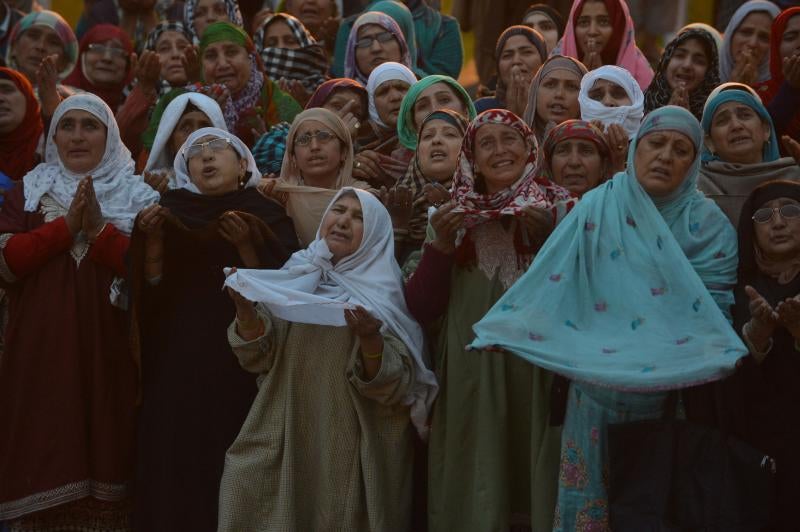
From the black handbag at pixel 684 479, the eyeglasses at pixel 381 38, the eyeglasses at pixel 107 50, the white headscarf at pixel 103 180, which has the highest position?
the eyeglasses at pixel 381 38

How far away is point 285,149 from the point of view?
740 centimetres

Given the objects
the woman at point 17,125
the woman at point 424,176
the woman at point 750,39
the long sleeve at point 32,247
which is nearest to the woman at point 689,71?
the woman at point 750,39

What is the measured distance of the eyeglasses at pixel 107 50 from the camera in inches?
352

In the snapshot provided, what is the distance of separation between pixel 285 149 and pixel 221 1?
244cm

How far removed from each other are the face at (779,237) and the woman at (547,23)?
337cm

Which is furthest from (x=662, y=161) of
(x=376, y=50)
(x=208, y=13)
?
(x=208, y=13)

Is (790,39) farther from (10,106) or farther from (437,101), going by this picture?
(10,106)

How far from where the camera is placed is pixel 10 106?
306 inches

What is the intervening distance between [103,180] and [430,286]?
1.79m

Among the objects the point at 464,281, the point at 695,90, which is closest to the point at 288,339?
the point at 464,281

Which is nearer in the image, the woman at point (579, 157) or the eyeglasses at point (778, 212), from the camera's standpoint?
the eyeglasses at point (778, 212)

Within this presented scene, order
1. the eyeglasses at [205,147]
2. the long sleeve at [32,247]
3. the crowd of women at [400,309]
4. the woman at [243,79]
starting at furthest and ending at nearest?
the woman at [243,79]
the eyeglasses at [205,147]
the long sleeve at [32,247]
the crowd of women at [400,309]

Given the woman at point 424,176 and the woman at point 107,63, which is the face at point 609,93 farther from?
the woman at point 107,63

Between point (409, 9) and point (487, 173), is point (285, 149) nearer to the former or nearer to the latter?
point (487, 173)
